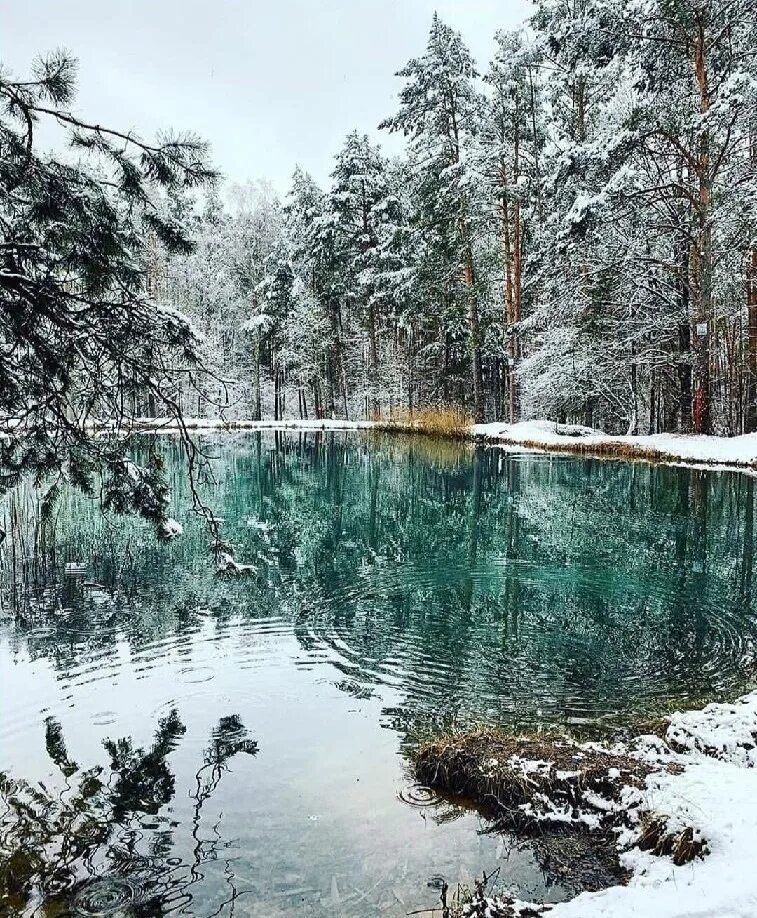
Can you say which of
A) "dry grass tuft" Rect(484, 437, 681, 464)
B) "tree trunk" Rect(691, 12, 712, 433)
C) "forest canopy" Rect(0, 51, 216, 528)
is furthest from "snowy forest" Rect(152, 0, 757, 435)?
"dry grass tuft" Rect(484, 437, 681, 464)

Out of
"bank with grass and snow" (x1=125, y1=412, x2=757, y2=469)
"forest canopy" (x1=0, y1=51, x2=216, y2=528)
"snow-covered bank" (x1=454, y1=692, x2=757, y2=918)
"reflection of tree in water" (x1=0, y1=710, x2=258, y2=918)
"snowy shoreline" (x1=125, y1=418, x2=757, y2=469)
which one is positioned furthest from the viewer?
"bank with grass and snow" (x1=125, y1=412, x2=757, y2=469)

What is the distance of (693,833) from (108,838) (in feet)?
8.83

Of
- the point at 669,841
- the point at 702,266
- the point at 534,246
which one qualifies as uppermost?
the point at 534,246

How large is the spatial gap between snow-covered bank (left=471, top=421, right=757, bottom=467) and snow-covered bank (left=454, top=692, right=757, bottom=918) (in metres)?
12.5

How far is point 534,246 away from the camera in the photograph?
28875mm

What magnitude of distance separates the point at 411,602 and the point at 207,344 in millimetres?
4297

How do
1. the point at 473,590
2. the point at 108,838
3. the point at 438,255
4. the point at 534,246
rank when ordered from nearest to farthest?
the point at 108,838, the point at 473,590, the point at 438,255, the point at 534,246

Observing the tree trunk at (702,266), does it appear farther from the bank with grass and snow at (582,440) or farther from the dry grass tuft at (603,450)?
the dry grass tuft at (603,450)

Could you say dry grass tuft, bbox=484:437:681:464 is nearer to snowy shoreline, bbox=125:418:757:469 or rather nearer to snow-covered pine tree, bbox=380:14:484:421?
snowy shoreline, bbox=125:418:757:469

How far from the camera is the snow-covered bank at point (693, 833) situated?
8.48 ft

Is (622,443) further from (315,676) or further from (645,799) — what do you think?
(645,799)

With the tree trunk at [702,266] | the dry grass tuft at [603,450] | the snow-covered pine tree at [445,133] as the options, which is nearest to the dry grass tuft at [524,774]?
the dry grass tuft at [603,450]

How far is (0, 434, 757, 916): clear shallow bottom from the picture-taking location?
3.31 meters

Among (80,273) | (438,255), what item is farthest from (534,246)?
(80,273)
